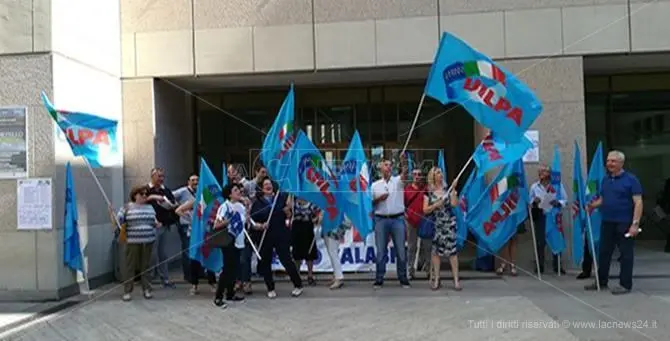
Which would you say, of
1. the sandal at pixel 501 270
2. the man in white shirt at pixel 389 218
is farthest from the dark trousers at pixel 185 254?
the sandal at pixel 501 270

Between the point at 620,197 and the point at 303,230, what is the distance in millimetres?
4491

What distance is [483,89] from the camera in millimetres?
7336

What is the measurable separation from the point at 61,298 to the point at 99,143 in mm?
2290

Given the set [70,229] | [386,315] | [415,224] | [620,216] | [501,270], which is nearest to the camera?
[386,315]

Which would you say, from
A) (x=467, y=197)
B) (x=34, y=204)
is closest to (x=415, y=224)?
(x=467, y=197)

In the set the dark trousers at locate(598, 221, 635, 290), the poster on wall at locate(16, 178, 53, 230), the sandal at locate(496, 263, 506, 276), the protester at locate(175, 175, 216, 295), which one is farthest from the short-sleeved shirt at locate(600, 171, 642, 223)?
the poster on wall at locate(16, 178, 53, 230)

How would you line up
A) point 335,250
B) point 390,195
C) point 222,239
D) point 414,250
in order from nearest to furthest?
point 222,239 → point 390,195 → point 335,250 → point 414,250

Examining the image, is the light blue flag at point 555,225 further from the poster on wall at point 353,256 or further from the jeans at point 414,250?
the poster on wall at point 353,256

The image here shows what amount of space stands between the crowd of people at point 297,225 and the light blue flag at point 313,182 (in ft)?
0.75

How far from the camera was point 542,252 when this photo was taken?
955 cm

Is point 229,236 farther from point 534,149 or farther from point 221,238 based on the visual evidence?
point 534,149

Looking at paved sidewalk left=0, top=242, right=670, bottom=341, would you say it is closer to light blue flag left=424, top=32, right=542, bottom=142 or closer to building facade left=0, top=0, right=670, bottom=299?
building facade left=0, top=0, right=670, bottom=299

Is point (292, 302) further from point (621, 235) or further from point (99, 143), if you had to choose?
point (621, 235)

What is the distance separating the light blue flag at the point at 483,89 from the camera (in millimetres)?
7234
